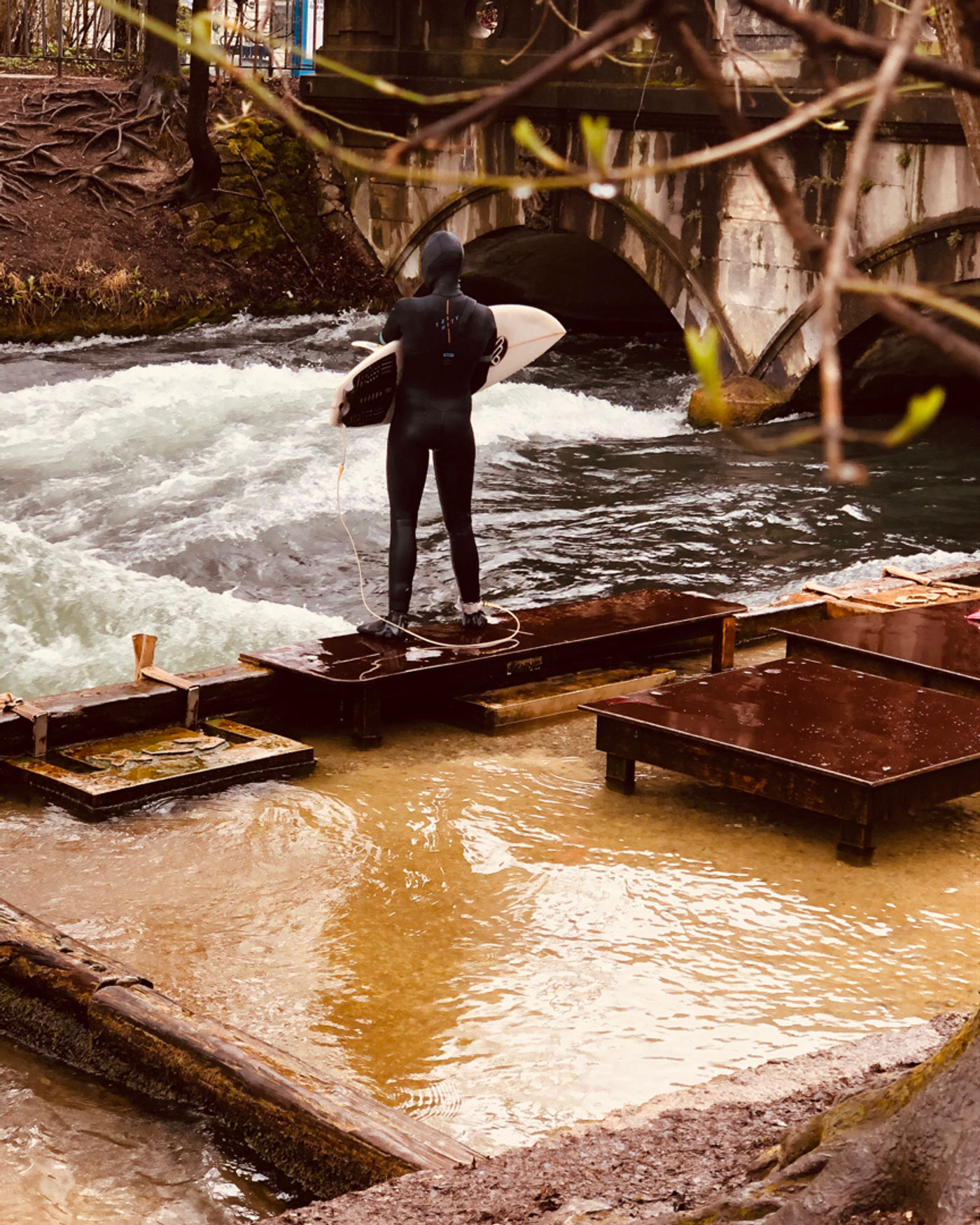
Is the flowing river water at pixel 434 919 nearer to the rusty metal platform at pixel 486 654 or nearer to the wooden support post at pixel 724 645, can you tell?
the rusty metal platform at pixel 486 654

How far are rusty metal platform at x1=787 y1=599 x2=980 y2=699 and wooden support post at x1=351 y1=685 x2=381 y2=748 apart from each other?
84.4 inches

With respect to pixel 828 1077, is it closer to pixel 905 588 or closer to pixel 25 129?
pixel 905 588

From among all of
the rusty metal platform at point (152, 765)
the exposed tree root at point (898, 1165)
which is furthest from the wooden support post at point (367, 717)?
the exposed tree root at point (898, 1165)

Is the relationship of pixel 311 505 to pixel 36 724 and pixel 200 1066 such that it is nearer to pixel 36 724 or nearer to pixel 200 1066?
pixel 36 724

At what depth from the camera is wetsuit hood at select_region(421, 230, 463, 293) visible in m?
8.06

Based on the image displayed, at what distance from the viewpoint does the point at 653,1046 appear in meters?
5.20

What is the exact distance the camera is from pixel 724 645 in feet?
31.1

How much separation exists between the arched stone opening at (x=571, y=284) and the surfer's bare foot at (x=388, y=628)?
61.4 ft

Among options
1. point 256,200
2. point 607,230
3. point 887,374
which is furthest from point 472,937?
point 256,200

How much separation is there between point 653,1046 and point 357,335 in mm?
21374

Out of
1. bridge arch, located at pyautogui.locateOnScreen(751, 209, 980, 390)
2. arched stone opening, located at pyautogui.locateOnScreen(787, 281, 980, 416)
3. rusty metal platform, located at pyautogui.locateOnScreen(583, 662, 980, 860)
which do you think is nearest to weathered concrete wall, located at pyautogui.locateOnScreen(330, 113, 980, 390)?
bridge arch, located at pyautogui.locateOnScreen(751, 209, 980, 390)

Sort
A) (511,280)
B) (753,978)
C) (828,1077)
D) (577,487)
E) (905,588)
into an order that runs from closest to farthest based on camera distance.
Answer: (828,1077) < (753,978) < (905,588) < (577,487) < (511,280)

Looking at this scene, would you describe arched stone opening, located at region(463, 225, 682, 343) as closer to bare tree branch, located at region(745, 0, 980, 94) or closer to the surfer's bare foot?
the surfer's bare foot

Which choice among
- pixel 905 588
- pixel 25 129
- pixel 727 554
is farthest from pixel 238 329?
pixel 905 588
